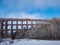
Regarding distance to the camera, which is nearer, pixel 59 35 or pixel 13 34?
pixel 59 35

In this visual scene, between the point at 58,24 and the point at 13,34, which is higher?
the point at 58,24

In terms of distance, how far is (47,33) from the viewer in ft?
20.0

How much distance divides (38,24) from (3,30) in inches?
80.5

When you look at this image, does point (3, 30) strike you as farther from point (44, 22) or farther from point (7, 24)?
point (44, 22)

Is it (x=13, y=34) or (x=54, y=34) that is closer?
(x=54, y=34)

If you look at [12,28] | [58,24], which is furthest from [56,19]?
[12,28]

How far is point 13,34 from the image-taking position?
274 inches

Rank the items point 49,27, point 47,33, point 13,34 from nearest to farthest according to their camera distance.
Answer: point 47,33
point 49,27
point 13,34

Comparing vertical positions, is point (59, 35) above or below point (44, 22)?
below

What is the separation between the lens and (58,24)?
6594 mm

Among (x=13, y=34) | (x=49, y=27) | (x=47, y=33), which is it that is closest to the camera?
→ (x=47, y=33)

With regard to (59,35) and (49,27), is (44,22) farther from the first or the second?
(59,35)

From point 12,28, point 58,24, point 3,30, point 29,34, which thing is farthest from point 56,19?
point 3,30

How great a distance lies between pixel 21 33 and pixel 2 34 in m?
1.15
